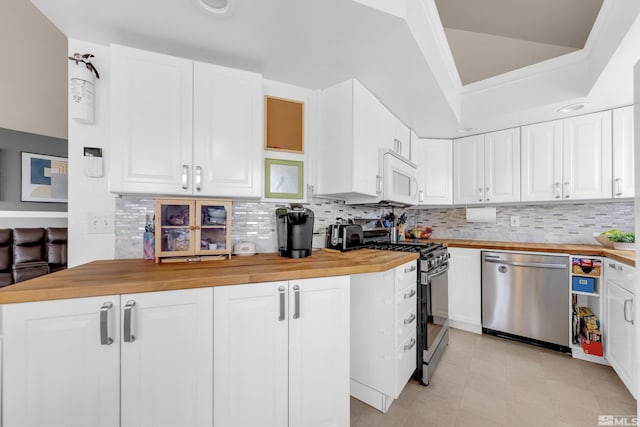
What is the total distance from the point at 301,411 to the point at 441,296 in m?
1.47

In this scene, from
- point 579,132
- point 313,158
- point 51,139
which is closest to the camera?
point 313,158

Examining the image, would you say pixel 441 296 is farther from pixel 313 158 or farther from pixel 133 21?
pixel 133 21

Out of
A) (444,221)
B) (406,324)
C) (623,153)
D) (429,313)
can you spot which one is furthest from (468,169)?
(406,324)

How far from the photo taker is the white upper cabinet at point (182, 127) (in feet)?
4.32

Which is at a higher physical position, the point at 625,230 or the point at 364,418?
the point at 625,230

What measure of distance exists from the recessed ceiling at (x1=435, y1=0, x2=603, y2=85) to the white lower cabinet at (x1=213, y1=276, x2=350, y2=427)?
8.08 ft

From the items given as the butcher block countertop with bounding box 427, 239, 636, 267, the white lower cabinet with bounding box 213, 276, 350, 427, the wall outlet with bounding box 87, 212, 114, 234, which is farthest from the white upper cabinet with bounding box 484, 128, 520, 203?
the wall outlet with bounding box 87, 212, 114, 234

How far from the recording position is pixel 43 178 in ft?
8.02

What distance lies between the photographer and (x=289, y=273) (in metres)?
1.18

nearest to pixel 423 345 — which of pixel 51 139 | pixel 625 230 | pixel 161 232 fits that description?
pixel 161 232

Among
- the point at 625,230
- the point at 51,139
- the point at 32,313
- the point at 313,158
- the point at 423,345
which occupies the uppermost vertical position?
the point at 51,139

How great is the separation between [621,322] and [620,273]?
0.34m

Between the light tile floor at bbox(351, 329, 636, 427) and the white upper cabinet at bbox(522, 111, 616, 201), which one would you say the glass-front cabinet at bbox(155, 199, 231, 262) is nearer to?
the light tile floor at bbox(351, 329, 636, 427)
